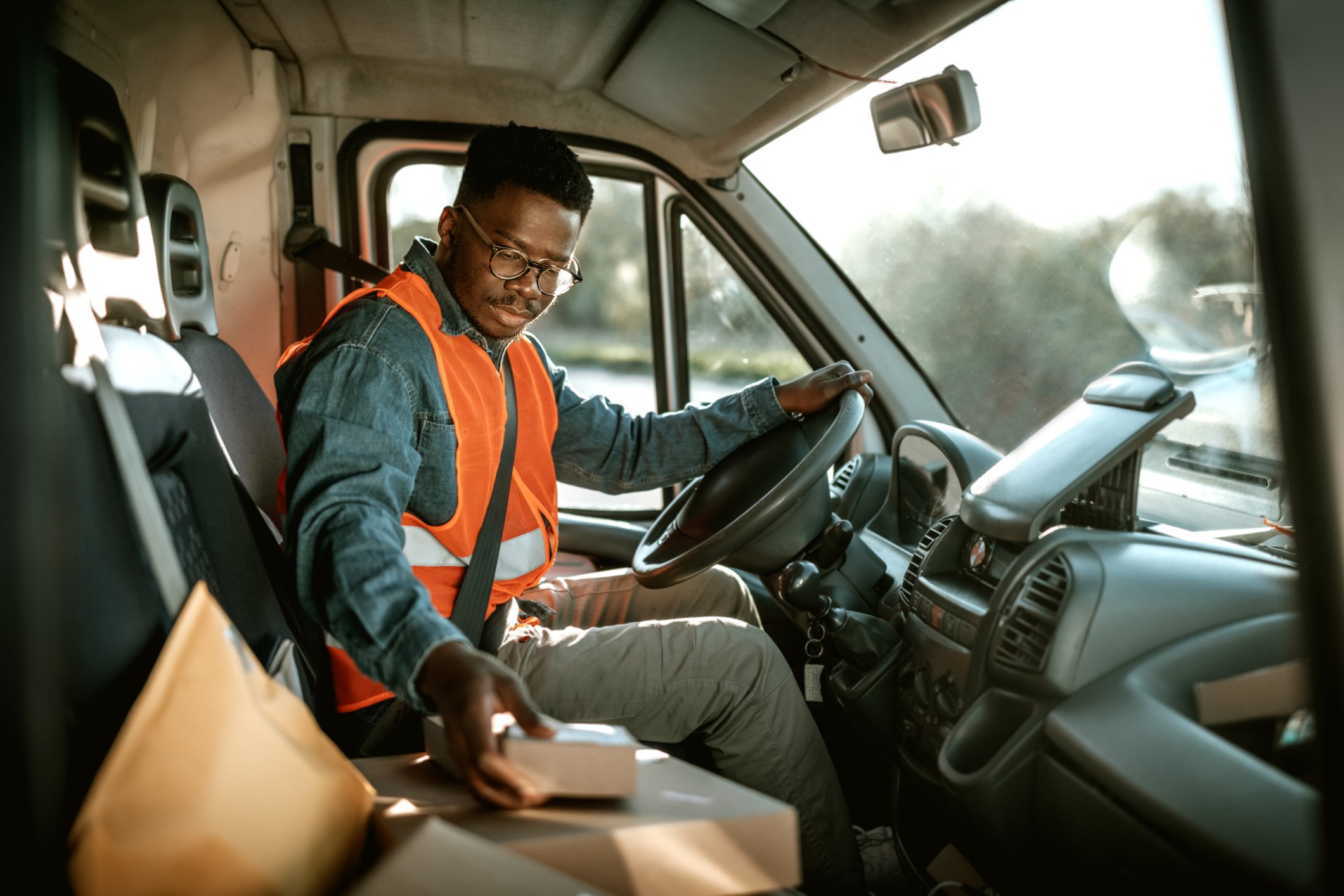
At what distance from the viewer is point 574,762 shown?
0.96 metres

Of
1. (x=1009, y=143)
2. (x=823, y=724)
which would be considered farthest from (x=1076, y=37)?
(x=823, y=724)

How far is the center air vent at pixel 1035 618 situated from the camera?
122cm

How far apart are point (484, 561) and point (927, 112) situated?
50.1 inches

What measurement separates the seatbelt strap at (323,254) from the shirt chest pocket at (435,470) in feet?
3.96

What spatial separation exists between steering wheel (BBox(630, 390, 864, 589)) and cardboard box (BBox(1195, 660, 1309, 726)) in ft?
2.07

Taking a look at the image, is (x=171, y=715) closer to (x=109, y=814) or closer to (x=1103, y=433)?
(x=109, y=814)

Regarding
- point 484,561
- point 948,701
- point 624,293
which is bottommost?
point 948,701

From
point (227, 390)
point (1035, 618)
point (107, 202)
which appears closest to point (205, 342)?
point (227, 390)

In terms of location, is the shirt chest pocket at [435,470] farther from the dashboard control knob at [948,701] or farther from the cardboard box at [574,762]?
the dashboard control knob at [948,701]

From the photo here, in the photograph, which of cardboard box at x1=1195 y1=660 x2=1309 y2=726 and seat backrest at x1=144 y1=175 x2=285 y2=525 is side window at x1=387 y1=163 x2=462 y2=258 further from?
cardboard box at x1=1195 y1=660 x2=1309 y2=726

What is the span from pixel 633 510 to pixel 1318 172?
2344 millimetres

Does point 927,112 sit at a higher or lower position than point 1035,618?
higher

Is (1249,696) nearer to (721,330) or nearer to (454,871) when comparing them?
(454,871)

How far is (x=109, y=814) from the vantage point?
0.73 metres
